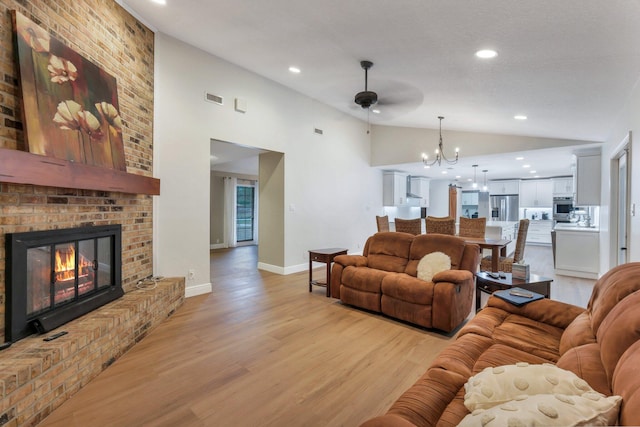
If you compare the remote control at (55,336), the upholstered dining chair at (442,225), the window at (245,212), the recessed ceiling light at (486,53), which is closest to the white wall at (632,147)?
the recessed ceiling light at (486,53)

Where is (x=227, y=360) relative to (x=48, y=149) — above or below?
below

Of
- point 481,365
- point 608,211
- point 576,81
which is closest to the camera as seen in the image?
point 481,365

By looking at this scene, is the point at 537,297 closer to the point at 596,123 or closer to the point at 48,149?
the point at 596,123

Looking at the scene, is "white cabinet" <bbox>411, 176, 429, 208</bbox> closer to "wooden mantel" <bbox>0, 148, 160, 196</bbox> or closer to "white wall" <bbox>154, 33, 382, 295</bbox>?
"white wall" <bbox>154, 33, 382, 295</bbox>

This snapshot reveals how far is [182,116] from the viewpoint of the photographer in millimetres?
4113

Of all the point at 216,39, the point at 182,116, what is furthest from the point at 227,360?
the point at 216,39

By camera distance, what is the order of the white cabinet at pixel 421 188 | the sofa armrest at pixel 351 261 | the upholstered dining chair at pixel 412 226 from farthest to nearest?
the white cabinet at pixel 421 188
the upholstered dining chair at pixel 412 226
the sofa armrest at pixel 351 261

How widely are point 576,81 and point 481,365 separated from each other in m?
3.02

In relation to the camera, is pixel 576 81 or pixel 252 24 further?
pixel 252 24

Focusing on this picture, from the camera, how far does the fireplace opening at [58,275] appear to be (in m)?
2.02

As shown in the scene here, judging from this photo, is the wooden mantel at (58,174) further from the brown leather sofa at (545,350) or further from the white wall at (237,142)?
the brown leather sofa at (545,350)

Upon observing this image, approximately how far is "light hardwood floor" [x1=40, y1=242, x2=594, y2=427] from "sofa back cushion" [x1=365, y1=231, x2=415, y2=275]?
676 millimetres

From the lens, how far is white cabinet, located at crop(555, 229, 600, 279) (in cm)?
530

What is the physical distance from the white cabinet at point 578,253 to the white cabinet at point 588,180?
59cm
